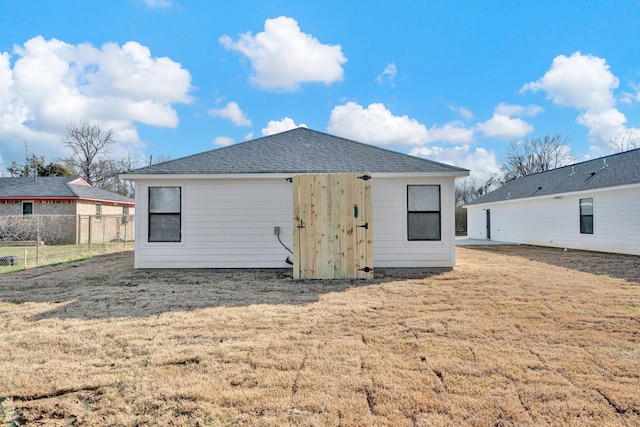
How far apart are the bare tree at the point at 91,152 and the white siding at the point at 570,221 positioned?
31.9m

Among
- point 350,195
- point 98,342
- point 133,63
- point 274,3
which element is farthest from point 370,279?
point 133,63

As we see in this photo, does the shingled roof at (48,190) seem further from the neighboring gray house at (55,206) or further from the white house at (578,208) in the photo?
the white house at (578,208)

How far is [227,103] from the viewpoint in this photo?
61.6 ft

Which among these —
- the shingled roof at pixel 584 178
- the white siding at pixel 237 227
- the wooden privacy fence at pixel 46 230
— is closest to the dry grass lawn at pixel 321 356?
the white siding at pixel 237 227

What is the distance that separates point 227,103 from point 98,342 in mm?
16730

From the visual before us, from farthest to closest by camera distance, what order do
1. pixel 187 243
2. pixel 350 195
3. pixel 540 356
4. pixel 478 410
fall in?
pixel 187 243 < pixel 350 195 < pixel 540 356 < pixel 478 410

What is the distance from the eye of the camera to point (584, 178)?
49.0ft

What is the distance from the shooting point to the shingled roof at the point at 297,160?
8.26m

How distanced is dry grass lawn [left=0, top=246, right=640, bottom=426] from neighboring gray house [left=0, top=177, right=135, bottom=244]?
537 inches

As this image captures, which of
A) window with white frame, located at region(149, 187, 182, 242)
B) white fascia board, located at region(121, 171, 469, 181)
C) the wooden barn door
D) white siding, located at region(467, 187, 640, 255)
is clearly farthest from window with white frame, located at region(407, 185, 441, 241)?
white siding, located at region(467, 187, 640, 255)

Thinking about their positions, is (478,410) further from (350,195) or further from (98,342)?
(350,195)

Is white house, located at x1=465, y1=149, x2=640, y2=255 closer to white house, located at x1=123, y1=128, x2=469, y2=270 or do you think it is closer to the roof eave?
the roof eave

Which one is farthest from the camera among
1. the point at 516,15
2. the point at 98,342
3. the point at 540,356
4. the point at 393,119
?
the point at 393,119

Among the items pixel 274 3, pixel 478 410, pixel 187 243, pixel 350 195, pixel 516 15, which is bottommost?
pixel 478 410
